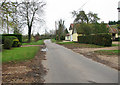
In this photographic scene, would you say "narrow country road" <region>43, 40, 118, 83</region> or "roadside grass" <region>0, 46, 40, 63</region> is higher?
"roadside grass" <region>0, 46, 40, 63</region>

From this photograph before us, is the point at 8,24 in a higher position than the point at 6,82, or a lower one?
higher

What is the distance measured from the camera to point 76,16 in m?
40.2

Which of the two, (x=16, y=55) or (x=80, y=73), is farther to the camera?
(x=16, y=55)

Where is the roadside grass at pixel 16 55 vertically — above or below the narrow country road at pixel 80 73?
above

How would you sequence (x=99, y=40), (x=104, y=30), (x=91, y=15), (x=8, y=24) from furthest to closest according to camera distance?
(x=91, y=15)
(x=104, y=30)
(x=99, y=40)
(x=8, y=24)

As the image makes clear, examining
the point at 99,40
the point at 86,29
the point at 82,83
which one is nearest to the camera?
the point at 82,83

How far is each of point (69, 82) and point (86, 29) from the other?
1055 inches

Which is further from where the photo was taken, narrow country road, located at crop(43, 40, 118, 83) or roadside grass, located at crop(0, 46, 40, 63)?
roadside grass, located at crop(0, 46, 40, 63)

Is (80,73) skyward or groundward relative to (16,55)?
groundward

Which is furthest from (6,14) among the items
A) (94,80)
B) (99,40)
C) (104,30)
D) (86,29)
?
(86,29)

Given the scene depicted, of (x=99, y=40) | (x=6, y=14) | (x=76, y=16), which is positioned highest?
(x=76, y=16)

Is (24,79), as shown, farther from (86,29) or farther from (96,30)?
(86,29)

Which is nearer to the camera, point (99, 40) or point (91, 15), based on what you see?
point (99, 40)

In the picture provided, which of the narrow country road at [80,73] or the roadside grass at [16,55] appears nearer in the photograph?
the narrow country road at [80,73]
